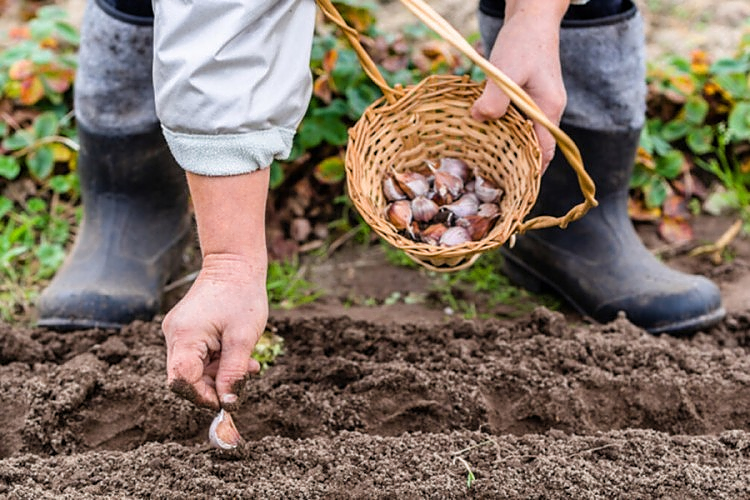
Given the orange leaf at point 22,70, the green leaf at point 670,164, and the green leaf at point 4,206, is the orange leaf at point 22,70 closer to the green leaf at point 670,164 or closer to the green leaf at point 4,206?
the green leaf at point 4,206

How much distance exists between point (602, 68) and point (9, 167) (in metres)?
1.52

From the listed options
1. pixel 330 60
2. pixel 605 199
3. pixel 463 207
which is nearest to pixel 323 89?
pixel 330 60

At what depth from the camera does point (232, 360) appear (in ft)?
4.26

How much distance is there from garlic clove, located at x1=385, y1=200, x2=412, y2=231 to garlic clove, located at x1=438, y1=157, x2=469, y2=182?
131 mm

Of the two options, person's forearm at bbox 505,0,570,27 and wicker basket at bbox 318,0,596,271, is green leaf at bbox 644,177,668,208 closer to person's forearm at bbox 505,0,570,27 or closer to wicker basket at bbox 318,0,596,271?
wicker basket at bbox 318,0,596,271

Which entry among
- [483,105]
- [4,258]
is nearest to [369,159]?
[483,105]

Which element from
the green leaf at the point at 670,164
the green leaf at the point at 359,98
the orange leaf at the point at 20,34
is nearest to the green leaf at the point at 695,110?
the green leaf at the point at 670,164

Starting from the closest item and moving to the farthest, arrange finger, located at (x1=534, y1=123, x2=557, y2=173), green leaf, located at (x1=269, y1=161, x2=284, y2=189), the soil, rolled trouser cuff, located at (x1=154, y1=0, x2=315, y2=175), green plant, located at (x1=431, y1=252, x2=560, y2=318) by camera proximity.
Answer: rolled trouser cuff, located at (x1=154, y1=0, x2=315, y2=175) → the soil → finger, located at (x1=534, y1=123, x2=557, y2=173) → green plant, located at (x1=431, y1=252, x2=560, y2=318) → green leaf, located at (x1=269, y1=161, x2=284, y2=189)

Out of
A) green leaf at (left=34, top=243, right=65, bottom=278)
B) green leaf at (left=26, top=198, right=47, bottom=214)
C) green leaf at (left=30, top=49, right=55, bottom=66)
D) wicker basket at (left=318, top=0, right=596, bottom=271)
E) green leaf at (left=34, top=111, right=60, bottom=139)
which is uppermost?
wicker basket at (left=318, top=0, right=596, bottom=271)

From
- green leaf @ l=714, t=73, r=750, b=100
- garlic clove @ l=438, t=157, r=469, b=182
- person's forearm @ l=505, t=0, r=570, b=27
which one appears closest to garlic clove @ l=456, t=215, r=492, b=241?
garlic clove @ l=438, t=157, r=469, b=182

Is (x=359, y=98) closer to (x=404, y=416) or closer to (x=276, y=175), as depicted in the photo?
(x=276, y=175)

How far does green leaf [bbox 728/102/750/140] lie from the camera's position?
8.13 ft

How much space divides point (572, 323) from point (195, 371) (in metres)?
1.12

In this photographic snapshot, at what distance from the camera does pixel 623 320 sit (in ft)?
6.40
